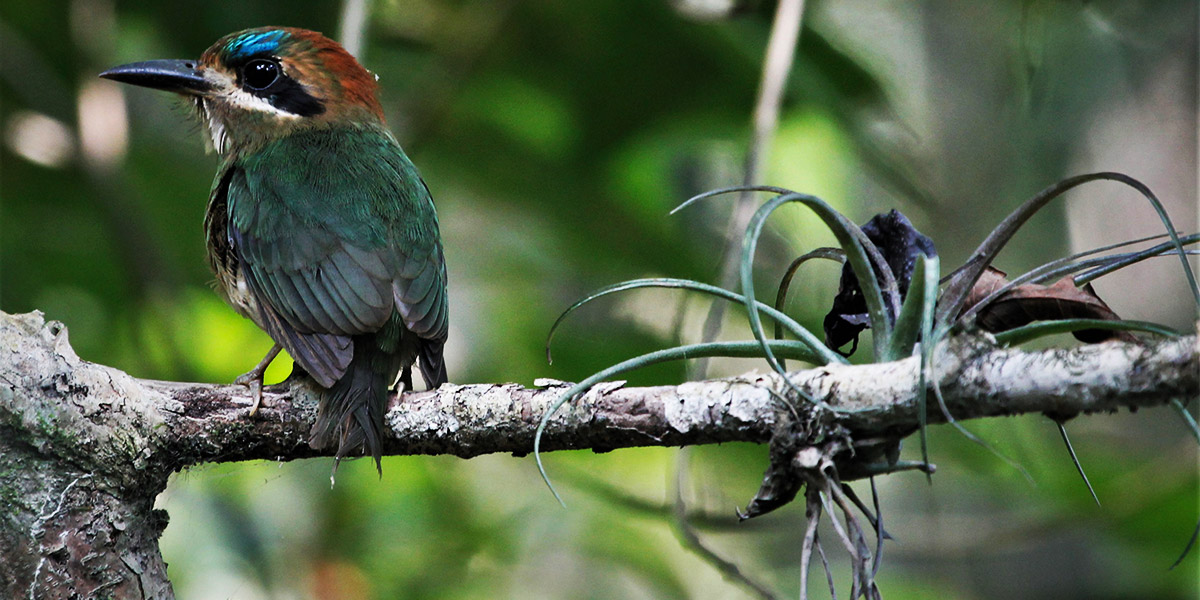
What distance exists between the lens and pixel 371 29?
180 inches

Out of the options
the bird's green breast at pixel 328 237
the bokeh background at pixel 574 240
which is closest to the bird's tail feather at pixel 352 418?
the bird's green breast at pixel 328 237

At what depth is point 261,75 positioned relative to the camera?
3.15m

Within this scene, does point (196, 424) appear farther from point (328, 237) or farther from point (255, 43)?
point (255, 43)

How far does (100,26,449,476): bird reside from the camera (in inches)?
95.2

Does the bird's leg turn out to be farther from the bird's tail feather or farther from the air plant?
the air plant

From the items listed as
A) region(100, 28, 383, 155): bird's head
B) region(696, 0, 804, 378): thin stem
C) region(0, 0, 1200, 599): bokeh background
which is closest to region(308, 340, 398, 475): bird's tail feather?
region(696, 0, 804, 378): thin stem

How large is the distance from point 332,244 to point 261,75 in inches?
31.2

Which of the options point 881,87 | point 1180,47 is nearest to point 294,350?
point 881,87

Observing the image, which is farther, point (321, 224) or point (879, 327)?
point (321, 224)

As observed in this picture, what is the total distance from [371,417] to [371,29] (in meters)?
2.85

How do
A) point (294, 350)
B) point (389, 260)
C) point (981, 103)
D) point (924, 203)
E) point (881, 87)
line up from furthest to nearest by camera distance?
point (981, 103), point (881, 87), point (924, 203), point (389, 260), point (294, 350)

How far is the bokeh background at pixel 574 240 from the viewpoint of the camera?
3850mm

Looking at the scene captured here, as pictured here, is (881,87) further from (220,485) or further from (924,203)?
(220,485)

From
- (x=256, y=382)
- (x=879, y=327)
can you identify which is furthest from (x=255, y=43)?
(x=879, y=327)
